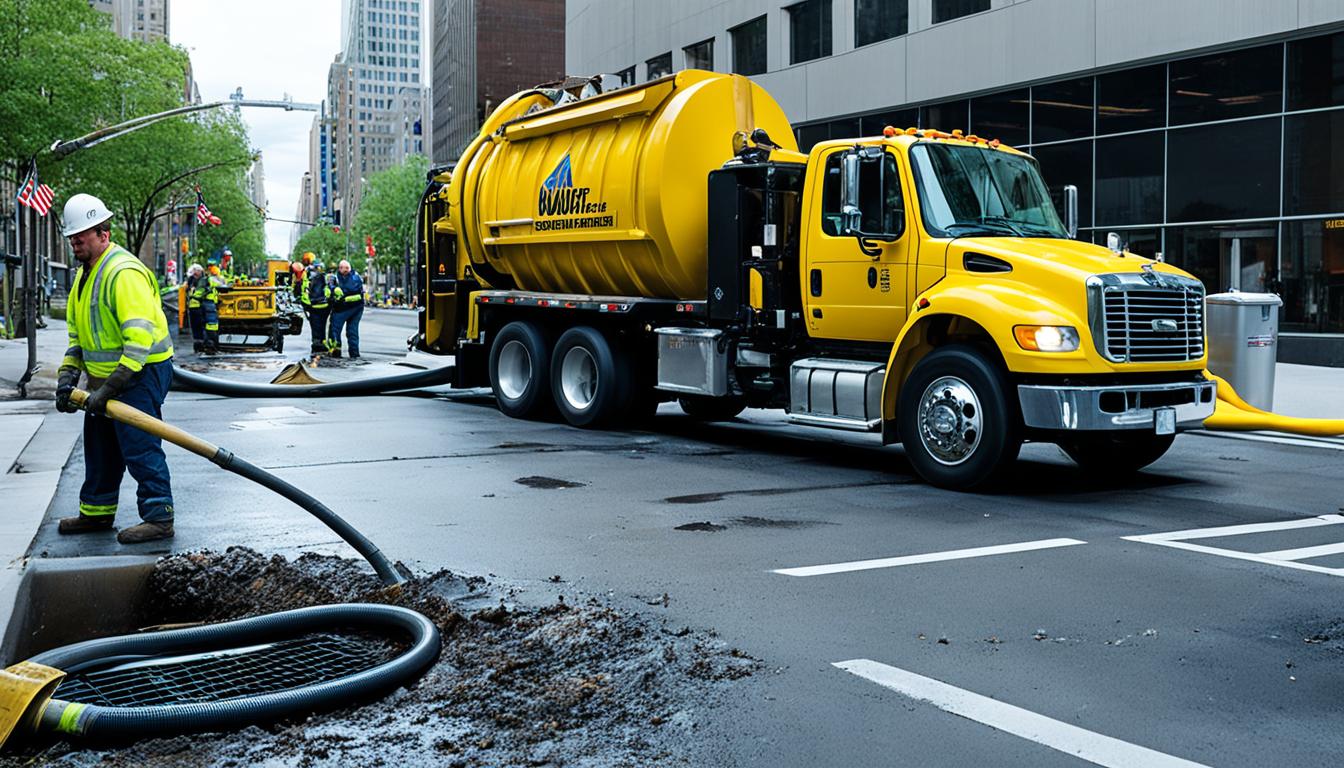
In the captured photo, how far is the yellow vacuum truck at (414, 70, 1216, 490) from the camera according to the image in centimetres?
904

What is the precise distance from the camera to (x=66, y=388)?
23.6 feet

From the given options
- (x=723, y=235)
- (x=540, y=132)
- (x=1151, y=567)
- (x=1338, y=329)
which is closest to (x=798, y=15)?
(x=1338, y=329)

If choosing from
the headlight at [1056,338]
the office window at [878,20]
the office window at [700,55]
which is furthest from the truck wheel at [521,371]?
the office window at [700,55]

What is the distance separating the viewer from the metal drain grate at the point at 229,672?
4582 mm

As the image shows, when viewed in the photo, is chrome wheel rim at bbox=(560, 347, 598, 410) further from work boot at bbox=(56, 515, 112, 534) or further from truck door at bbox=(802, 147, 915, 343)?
work boot at bbox=(56, 515, 112, 534)

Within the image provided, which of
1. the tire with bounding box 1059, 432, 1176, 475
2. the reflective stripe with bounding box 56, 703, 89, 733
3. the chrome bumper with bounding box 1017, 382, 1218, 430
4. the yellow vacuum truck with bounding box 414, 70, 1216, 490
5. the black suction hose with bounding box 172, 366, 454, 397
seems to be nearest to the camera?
the reflective stripe with bounding box 56, 703, 89, 733

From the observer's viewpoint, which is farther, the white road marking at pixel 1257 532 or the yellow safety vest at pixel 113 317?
the yellow safety vest at pixel 113 317

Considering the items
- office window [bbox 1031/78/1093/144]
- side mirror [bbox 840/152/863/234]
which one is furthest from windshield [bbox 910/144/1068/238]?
office window [bbox 1031/78/1093/144]

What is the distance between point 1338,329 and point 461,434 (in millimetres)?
15105

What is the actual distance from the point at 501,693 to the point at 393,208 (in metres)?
107

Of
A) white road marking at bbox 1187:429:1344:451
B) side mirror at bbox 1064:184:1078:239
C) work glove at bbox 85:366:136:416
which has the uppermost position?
side mirror at bbox 1064:184:1078:239

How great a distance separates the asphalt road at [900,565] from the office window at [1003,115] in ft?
46.4

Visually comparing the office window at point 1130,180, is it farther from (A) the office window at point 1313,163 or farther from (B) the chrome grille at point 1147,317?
(B) the chrome grille at point 1147,317

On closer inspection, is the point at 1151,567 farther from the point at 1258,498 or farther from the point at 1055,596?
the point at 1258,498
